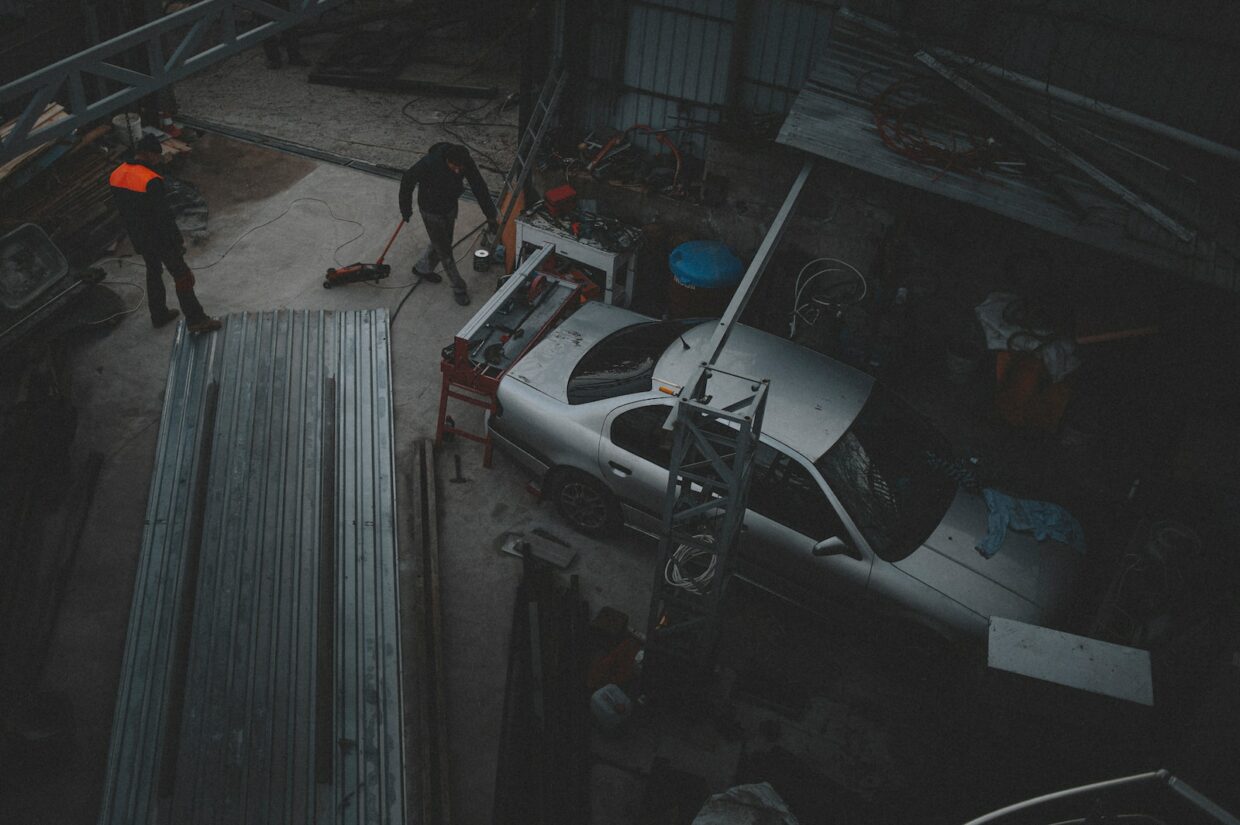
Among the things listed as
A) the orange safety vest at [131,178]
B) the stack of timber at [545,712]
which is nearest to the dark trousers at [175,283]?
the orange safety vest at [131,178]

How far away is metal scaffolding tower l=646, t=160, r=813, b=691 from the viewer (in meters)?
5.40

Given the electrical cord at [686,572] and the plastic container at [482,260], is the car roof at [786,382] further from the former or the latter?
the plastic container at [482,260]

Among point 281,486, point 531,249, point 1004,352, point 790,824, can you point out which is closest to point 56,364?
point 281,486

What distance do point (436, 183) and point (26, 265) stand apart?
4144 millimetres

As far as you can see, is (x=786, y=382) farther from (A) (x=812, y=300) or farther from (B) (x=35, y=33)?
(B) (x=35, y=33)

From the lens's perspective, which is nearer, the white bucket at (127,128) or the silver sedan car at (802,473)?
the silver sedan car at (802,473)

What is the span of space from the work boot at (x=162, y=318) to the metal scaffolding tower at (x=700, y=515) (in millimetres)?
6074

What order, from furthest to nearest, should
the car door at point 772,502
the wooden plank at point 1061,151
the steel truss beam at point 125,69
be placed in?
the wooden plank at point 1061,151 → the car door at point 772,502 → the steel truss beam at point 125,69

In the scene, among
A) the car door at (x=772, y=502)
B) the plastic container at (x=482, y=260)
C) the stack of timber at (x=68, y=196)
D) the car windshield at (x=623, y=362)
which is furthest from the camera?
the plastic container at (x=482, y=260)

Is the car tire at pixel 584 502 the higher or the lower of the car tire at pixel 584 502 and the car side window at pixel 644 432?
the lower

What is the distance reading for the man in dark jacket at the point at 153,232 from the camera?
870 cm

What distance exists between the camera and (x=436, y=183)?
9875mm

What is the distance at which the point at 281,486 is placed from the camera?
308 inches

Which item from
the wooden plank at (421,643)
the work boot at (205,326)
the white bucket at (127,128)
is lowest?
the wooden plank at (421,643)
